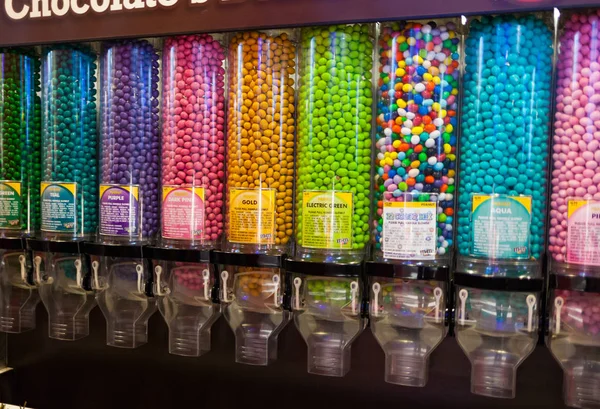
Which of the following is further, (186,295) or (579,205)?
(186,295)

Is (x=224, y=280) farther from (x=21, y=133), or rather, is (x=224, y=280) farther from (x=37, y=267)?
(x=21, y=133)

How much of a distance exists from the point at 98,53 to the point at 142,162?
0.37 metres

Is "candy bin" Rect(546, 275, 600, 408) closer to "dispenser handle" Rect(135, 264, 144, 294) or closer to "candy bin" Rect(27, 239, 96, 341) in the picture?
"dispenser handle" Rect(135, 264, 144, 294)

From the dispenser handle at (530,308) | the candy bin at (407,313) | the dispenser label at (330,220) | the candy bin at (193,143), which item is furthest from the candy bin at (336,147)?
the dispenser handle at (530,308)

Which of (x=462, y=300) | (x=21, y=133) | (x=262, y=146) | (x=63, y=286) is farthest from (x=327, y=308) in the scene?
(x=21, y=133)

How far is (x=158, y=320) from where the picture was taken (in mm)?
1800

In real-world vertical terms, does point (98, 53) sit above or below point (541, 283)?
above

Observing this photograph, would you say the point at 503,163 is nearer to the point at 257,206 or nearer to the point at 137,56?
the point at 257,206

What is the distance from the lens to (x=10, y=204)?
165cm

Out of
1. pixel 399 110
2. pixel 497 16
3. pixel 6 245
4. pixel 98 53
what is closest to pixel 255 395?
pixel 6 245

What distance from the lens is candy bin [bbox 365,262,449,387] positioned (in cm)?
125

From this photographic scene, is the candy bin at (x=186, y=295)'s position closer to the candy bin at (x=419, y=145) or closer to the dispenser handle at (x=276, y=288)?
the dispenser handle at (x=276, y=288)

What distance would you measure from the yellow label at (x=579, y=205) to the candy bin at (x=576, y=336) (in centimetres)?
13

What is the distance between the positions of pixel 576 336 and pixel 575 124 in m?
0.42
